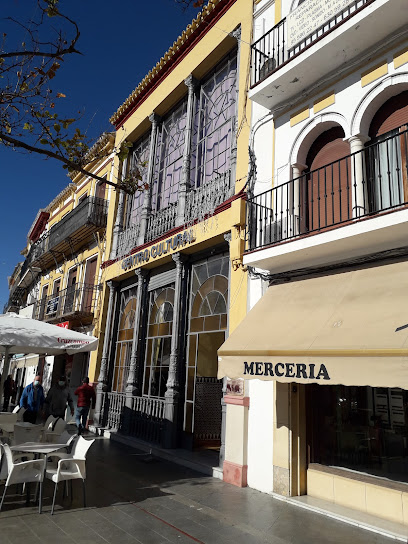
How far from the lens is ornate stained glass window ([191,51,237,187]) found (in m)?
10.2

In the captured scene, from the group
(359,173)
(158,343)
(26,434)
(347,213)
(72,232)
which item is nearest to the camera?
(359,173)

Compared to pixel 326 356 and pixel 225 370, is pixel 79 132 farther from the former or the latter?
pixel 326 356

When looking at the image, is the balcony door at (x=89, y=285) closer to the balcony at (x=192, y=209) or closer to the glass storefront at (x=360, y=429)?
the balcony at (x=192, y=209)

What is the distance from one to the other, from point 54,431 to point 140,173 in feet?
29.4

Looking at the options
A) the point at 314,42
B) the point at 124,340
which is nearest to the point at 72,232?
the point at 124,340

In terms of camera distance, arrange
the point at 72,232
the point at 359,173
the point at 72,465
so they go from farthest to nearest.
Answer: the point at 72,232, the point at 359,173, the point at 72,465

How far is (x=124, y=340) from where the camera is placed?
13.1 metres

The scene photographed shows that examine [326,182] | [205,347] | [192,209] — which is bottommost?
[205,347]

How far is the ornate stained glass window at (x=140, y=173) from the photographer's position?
45.8 ft

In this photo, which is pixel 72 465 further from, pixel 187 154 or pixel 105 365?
pixel 187 154

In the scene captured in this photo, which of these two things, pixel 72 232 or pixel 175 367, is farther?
pixel 72 232

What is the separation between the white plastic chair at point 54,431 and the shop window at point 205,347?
2.89m

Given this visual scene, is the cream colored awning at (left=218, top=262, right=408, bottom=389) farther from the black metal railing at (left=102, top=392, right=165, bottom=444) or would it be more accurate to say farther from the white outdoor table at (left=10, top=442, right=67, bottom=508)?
the black metal railing at (left=102, top=392, right=165, bottom=444)

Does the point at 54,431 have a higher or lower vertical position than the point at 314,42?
lower
